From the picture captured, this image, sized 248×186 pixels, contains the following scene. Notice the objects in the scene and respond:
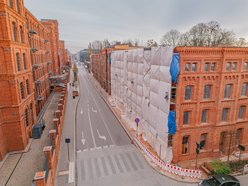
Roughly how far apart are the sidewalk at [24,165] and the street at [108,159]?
3836 mm

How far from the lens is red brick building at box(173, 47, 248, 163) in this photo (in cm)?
1606

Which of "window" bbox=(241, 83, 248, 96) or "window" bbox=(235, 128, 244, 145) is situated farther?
"window" bbox=(235, 128, 244, 145)

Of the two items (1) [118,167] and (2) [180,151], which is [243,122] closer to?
(2) [180,151]

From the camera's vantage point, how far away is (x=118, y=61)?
115ft

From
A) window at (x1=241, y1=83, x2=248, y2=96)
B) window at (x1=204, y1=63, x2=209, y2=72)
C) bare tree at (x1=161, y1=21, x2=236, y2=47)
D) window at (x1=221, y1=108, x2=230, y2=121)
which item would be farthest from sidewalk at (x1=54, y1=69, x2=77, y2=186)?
bare tree at (x1=161, y1=21, x2=236, y2=47)

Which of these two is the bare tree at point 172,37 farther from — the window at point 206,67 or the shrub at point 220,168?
the shrub at point 220,168

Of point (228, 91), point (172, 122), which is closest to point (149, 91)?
point (172, 122)

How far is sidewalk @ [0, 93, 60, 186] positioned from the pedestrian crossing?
3909 millimetres

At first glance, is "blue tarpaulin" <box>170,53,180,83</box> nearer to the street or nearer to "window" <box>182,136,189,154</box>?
"window" <box>182,136,189,154</box>

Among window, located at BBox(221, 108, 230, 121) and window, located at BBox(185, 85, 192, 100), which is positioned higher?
window, located at BBox(185, 85, 192, 100)

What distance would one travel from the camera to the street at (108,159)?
15172 mm

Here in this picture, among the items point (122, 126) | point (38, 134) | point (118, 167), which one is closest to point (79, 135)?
point (38, 134)

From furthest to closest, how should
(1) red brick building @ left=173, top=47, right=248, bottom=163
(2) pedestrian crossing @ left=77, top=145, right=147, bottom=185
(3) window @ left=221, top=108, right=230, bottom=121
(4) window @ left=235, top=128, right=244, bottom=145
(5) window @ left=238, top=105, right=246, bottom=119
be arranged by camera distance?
(4) window @ left=235, top=128, right=244, bottom=145 → (5) window @ left=238, top=105, right=246, bottom=119 → (3) window @ left=221, top=108, right=230, bottom=121 → (1) red brick building @ left=173, top=47, right=248, bottom=163 → (2) pedestrian crossing @ left=77, top=145, right=147, bottom=185

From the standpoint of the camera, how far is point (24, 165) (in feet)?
53.1
